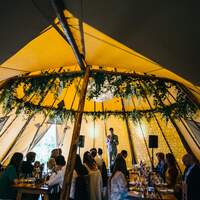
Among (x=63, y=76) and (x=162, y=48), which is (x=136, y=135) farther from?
(x=162, y=48)

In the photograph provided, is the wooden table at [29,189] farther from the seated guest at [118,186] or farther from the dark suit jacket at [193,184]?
the dark suit jacket at [193,184]

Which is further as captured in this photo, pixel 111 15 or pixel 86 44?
pixel 86 44

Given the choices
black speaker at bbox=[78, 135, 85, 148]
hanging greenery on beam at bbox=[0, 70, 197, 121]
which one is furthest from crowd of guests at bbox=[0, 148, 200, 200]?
black speaker at bbox=[78, 135, 85, 148]

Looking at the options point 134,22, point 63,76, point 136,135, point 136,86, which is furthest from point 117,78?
point 136,135

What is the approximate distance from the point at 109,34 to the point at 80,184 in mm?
2463

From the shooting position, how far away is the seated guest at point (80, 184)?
3874 mm

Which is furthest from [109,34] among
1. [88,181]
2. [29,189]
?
[29,189]

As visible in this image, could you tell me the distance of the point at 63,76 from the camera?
17.4 ft

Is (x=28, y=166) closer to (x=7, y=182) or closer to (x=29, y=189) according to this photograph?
(x=29, y=189)

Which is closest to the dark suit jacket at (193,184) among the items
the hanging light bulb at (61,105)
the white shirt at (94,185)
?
the white shirt at (94,185)

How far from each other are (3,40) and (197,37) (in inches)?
80.2

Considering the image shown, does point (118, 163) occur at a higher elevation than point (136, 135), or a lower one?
lower

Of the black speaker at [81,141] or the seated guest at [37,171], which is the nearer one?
the seated guest at [37,171]

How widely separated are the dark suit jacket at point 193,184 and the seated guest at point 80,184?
179 cm
